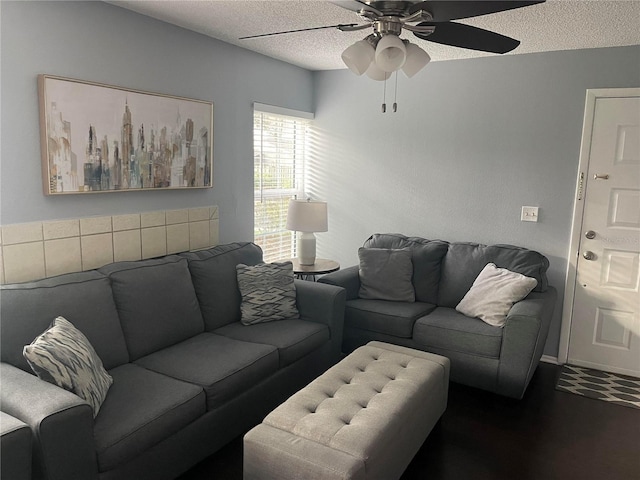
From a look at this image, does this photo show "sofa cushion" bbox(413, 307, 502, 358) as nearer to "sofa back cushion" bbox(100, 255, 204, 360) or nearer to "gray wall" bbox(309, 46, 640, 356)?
"gray wall" bbox(309, 46, 640, 356)

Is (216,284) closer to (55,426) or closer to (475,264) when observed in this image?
(55,426)

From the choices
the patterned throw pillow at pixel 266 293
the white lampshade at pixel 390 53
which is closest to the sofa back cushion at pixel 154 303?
the patterned throw pillow at pixel 266 293

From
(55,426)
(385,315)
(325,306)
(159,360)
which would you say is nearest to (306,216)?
(325,306)

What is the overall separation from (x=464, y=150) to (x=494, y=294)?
1.31 metres

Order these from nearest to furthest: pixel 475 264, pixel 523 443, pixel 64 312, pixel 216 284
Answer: pixel 64 312 → pixel 523 443 → pixel 216 284 → pixel 475 264

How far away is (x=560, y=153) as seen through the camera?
3.71 metres

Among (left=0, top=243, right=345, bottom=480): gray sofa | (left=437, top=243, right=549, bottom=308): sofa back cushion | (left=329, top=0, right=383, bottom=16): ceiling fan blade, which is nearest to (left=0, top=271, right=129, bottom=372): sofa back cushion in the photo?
(left=0, top=243, right=345, bottom=480): gray sofa

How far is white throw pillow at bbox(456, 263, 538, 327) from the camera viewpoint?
3316 millimetres

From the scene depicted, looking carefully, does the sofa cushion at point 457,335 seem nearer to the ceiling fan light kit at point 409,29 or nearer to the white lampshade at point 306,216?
the white lampshade at point 306,216

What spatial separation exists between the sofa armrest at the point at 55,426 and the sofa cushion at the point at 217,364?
2.07 feet

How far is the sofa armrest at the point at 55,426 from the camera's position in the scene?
1701 mm

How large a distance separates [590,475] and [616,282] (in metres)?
1.68

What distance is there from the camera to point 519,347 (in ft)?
10.1

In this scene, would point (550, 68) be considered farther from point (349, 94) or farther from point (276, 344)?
point (276, 344)
